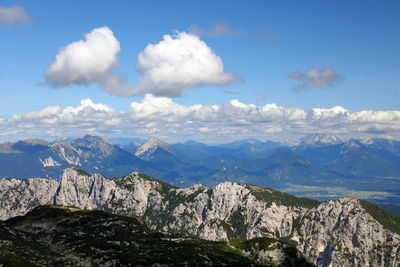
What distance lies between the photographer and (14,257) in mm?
198125

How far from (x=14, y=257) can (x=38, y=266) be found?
15.9 meters

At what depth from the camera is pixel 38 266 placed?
649 ft
